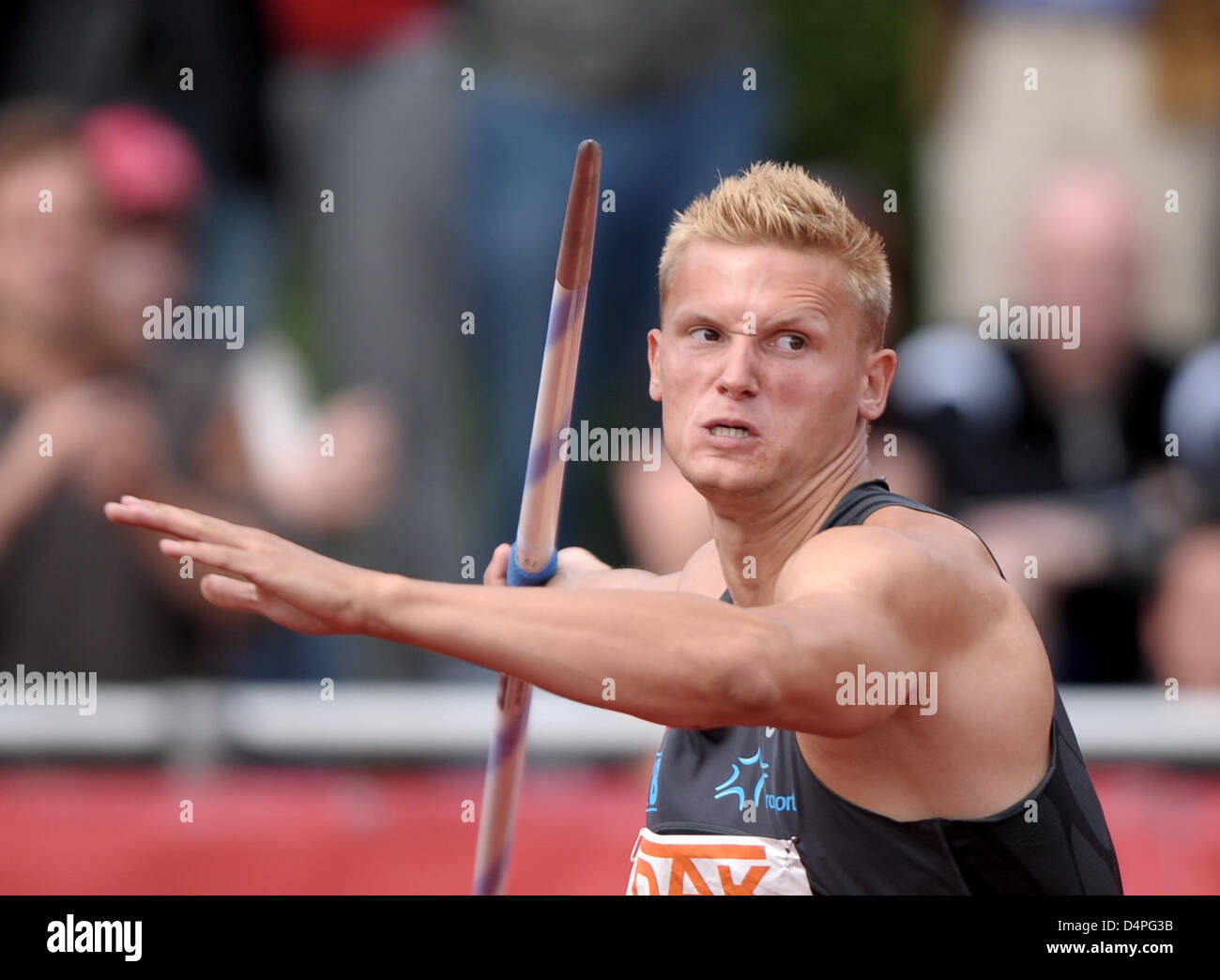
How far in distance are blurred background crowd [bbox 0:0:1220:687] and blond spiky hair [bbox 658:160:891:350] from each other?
2487mm

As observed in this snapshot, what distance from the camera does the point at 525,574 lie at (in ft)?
13.3

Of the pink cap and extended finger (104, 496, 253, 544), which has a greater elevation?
the pink cap

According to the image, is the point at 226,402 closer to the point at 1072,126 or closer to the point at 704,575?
the point at 704,575

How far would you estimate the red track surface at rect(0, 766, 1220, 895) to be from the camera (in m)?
6.05

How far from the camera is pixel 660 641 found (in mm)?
2949

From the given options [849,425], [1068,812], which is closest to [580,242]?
[849,425]

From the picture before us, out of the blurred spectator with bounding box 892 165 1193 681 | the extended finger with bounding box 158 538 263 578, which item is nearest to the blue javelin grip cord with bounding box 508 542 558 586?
the extended finger with bounding box 158 538 263 578

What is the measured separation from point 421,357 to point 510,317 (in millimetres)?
372

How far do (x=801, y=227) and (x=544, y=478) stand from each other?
0.69 metres

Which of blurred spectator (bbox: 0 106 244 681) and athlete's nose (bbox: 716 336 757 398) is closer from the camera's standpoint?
athlete's nose (bbox: 716 336 757 398)

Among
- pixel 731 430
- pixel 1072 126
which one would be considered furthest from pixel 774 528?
pixel 1072 126

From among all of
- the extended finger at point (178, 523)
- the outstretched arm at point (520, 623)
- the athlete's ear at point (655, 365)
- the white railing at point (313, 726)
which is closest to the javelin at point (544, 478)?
the athlete's ear at point (655, 365)

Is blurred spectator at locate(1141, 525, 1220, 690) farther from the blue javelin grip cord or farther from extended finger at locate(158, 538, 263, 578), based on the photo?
extended finger at locate(158, 538, 263, 578)

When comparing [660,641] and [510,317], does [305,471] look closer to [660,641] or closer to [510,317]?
[510,317]
